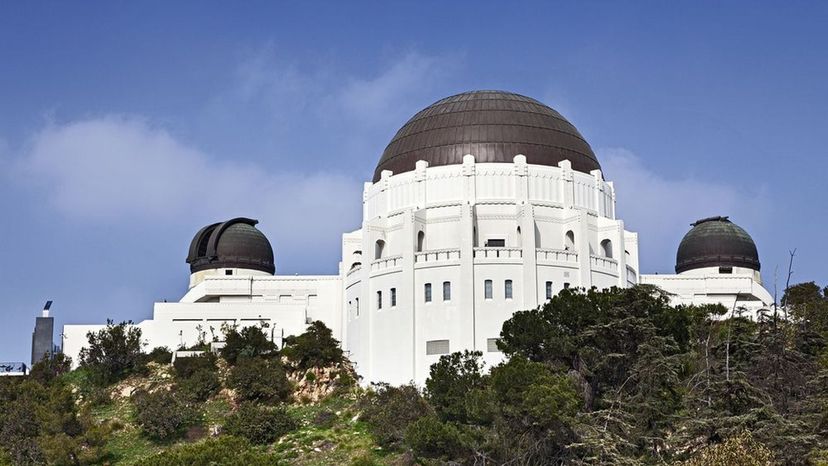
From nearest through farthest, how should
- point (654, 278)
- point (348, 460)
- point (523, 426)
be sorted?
point (523, 426) < point (348, 460) < point (654, 278)

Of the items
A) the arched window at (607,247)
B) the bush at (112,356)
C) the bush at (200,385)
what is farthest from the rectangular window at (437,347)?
the bush at (112,356)

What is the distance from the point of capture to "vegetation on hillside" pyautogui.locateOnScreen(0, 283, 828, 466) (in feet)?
151

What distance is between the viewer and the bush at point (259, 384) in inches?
2628

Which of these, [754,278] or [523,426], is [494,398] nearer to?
[523,426]

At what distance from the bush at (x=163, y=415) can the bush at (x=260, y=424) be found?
250 cm

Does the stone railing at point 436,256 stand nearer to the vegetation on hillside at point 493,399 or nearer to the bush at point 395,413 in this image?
the vegetation on hillside at point 493,399

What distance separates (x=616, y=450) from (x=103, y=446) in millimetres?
27712

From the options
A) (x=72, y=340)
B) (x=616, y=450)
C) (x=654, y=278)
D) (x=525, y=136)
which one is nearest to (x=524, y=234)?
(x=525, y=136)

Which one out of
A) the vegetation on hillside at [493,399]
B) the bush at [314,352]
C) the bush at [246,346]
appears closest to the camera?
the vegetation on hillside at [493,399]

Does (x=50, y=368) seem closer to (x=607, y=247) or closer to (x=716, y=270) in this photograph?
(x=607, y=247)

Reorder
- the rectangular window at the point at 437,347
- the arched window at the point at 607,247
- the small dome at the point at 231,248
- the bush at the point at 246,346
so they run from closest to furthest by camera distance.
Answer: the rectangular window at the point at 437,347 < the bush at the point at 246,346 < the arched window at the point at 607,247 < the small dome at the point at 231,248

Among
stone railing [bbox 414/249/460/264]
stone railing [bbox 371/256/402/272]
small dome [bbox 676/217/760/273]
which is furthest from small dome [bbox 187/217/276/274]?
small dome [bbox 676/217/760/273]

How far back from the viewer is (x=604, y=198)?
76.0 m

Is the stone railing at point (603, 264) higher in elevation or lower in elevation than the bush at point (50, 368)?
higher
